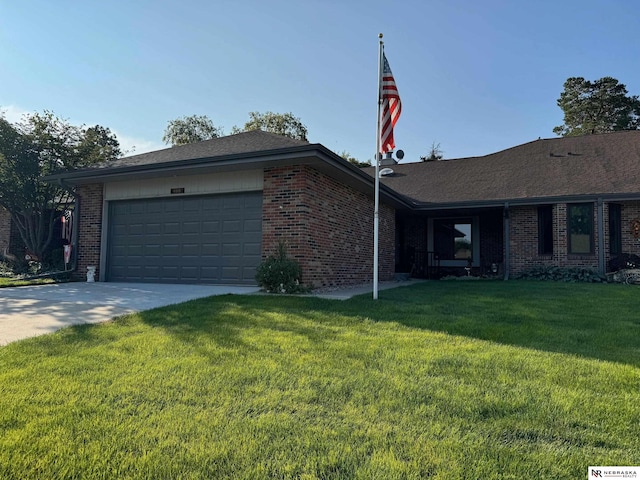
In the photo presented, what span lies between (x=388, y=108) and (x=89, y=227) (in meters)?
8.79

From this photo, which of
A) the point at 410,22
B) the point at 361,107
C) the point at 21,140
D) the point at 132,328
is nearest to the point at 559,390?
the point at 132,328

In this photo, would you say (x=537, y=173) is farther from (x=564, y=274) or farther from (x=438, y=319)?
(x=438, y=319)

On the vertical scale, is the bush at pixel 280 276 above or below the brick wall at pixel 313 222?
below

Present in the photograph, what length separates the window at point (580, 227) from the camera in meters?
13.3

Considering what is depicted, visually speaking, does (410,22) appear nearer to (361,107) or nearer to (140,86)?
(361,107)

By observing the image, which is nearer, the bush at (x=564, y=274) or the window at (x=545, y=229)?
the bush at (x=564, y=274)

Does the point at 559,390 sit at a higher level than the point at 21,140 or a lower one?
lower

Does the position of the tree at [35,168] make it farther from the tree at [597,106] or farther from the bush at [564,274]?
the tree at [597,106]

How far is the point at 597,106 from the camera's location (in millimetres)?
34094

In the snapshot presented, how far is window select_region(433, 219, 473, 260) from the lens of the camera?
54.5 ft

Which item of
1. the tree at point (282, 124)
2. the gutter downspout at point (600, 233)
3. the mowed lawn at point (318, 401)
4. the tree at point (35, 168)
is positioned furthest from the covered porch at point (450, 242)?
the tree at point (282, 124)

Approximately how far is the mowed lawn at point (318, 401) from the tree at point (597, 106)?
35.7 m

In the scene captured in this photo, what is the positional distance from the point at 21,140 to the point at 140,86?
16.6 feet

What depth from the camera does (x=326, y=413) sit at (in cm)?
264
